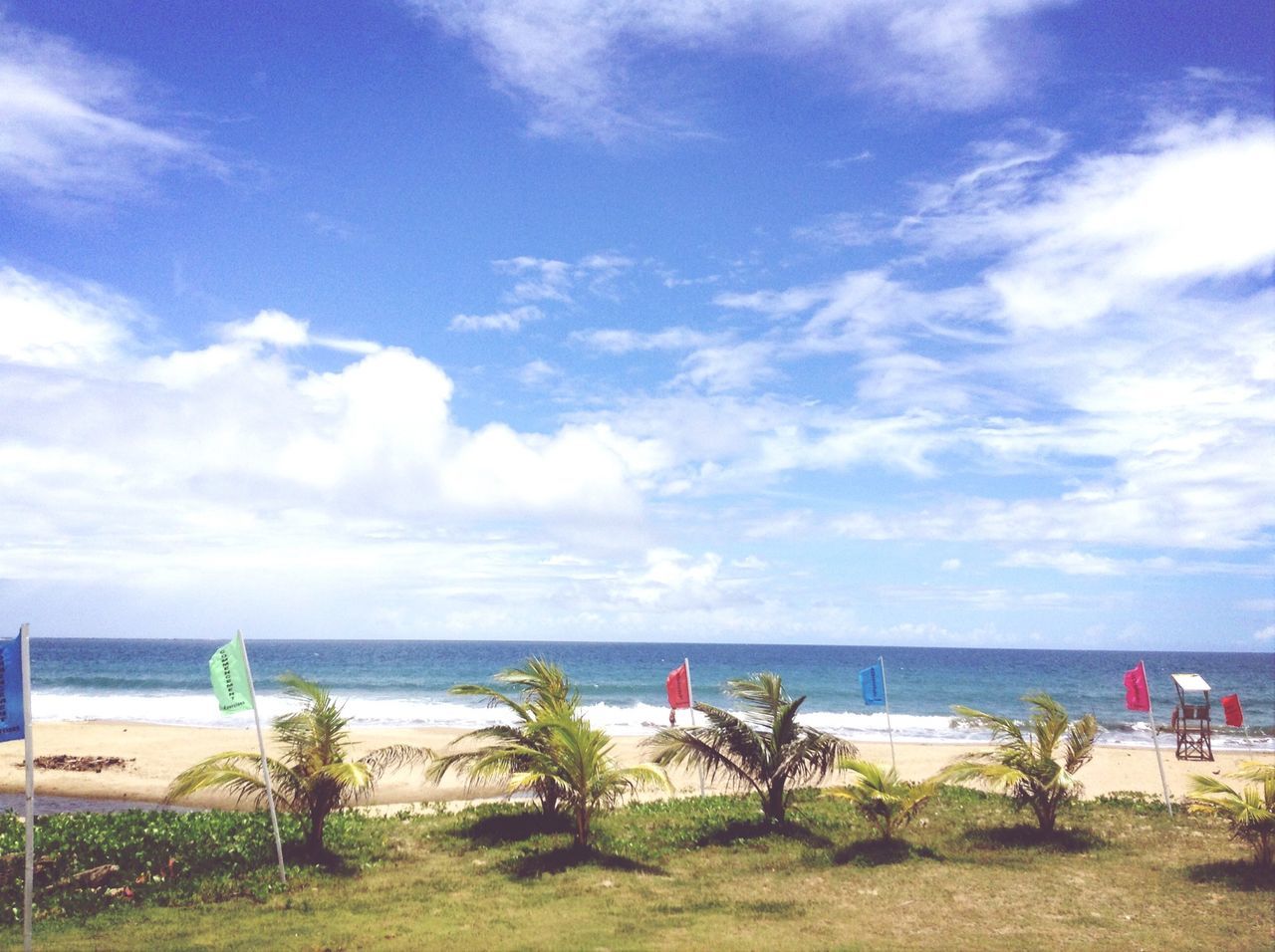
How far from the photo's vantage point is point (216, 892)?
9.65 m

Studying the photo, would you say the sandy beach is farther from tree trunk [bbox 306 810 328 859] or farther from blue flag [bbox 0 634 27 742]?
blue flag [bbox 0 634 27 742]

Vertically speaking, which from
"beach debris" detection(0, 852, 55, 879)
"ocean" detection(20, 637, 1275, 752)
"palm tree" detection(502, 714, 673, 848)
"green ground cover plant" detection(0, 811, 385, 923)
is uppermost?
"palm tree" detection(502, 714, 673, 848)

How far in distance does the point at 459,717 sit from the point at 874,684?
28.7 meters

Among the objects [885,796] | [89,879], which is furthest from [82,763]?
[885,796]

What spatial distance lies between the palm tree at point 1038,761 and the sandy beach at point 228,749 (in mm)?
5475

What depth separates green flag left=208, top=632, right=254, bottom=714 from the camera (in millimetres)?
10039

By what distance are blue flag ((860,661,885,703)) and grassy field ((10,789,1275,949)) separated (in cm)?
363

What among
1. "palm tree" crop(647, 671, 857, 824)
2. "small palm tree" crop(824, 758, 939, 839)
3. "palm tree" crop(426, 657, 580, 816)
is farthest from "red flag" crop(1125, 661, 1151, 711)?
"palm tree" crop(426, 657, 580, 816)

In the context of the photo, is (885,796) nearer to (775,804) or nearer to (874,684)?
(775,804)

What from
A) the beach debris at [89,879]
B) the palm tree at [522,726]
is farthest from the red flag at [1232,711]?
the beach debris at [89,879]

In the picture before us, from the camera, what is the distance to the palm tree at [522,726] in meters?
11.8

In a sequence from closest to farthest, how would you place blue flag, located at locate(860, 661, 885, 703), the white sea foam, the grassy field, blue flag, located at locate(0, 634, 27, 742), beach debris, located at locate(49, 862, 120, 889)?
blue flag, located at locate(0, 634, 27, 742) → the grassy field → beach debris, located at locate(49, 862, 120, 889) → blue flag, located at locate(860, 661, 885, 703) → the white sea foam

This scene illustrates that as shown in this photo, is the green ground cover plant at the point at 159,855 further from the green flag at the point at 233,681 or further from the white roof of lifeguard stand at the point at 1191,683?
the white roof of lifeguard stand at the point at 1191,683

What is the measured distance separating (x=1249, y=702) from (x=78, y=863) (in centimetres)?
6685
